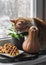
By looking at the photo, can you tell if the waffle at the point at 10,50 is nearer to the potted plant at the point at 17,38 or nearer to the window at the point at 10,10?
the potted plant at the point at 17,38

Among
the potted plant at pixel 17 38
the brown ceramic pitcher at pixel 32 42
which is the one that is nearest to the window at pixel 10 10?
the potted plant at pixel 17 38

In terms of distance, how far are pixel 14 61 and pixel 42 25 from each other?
41cm

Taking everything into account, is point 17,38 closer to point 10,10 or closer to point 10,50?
point 10,50

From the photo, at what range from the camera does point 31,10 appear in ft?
5.69

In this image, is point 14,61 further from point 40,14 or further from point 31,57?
point 40,14

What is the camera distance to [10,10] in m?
1.65

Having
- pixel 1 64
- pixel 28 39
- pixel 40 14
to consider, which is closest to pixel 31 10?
pixel 40 14

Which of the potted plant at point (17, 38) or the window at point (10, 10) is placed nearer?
the potted plant at point (17, 38)

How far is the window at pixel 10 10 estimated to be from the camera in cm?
162

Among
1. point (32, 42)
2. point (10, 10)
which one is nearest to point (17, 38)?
point (32, 42)

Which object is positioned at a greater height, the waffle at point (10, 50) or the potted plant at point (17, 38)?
the potted plant at point (17, 38)

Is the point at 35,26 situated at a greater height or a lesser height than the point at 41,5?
lesser

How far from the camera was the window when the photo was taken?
1.62 m

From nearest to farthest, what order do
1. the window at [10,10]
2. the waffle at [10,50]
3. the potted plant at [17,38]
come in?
the waffle at [10,50] < the potted plant at [17,38] < the window at [10,10]
